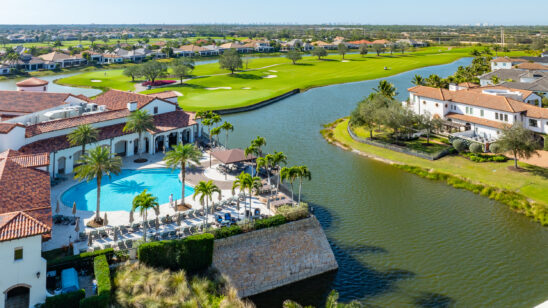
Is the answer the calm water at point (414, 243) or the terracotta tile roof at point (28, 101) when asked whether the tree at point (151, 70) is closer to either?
the terracotta tile roof at point (28, 101)

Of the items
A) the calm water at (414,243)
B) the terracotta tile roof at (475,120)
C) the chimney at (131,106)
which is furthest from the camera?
the terracotta tile roof at (475,120)

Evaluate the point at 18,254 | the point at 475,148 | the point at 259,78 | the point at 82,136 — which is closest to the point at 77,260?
the point at 18,254

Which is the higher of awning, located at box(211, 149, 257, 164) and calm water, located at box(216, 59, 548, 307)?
awning, located at box(211, 149, 257, 164)

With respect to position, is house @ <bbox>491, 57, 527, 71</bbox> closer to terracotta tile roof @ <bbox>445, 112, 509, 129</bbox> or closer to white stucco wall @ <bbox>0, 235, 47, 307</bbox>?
terracotta tile roof @ <bbox>445, 112, 509, 129</bbox>

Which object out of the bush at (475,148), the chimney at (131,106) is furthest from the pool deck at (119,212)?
the bush at (475,148)

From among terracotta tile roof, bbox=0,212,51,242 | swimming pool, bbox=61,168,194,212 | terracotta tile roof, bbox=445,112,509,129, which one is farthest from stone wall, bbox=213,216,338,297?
terracotta tile roof, bbox=445,112,509,129

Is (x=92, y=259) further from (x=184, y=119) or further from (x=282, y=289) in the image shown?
(x=184, y=119)

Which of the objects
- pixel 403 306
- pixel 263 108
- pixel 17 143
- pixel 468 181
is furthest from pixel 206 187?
pixel 263 108
